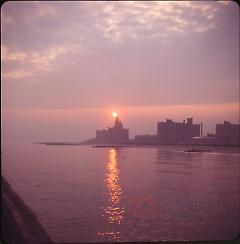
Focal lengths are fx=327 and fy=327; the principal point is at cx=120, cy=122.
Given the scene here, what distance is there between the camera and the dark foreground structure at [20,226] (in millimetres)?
4320

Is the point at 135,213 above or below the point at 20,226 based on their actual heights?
below

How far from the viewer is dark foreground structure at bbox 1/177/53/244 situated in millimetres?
4320

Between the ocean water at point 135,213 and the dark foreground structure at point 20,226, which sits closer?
the dark foreground structure at point 20,226

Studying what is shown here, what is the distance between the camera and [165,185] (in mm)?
26406

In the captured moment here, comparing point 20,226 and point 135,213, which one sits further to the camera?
point 135,213

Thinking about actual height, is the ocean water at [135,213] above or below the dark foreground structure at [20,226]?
below

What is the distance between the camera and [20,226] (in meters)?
4.61

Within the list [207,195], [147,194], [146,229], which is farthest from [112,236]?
[207,195]

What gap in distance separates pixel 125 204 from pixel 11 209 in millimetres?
13321

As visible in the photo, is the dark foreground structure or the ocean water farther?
the ocean water

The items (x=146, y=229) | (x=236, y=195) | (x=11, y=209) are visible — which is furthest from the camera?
(x=236, y=195)

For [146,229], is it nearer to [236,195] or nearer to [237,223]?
[237,223]

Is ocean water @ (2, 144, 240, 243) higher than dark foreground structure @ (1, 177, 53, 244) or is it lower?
lower

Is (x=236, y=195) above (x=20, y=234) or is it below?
below
